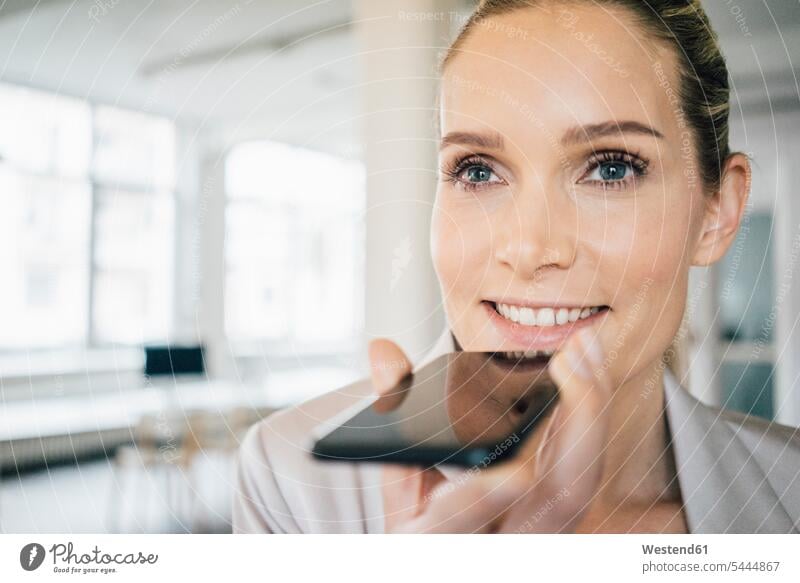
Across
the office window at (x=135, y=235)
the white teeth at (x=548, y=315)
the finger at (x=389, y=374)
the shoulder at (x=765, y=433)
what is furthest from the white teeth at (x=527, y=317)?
the office window at (x=135, y=235)

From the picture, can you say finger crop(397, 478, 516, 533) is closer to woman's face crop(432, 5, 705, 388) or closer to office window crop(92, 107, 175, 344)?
woman's face crop(432, 5, 705, 388)

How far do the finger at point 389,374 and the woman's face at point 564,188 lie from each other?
0.25 ft

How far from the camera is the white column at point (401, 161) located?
780 millimetres

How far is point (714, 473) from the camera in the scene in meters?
0.79

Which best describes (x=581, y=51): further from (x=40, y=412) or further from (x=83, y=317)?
(x=40, y=412)

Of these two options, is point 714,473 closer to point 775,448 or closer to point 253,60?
point 775,448

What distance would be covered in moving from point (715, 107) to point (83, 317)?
0.73 m

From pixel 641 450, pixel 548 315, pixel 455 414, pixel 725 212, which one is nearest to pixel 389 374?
pixel 455 414

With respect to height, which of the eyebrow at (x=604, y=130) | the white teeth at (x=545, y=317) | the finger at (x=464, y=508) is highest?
the eyebrow at (x=604, y=130)

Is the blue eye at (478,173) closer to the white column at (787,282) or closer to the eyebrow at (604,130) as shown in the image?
the eyebrow at (604,130)

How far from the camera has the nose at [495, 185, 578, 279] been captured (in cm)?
75

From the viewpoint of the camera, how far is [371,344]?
79 centimetres

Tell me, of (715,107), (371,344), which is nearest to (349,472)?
(371,344)

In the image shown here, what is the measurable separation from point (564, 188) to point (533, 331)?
158 mm
